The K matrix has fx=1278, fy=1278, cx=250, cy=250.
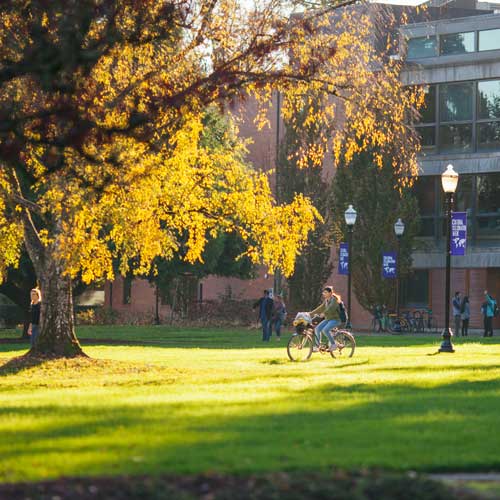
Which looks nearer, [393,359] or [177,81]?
[177,81]

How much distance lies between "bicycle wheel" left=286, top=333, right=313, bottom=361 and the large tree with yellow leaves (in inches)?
76.8

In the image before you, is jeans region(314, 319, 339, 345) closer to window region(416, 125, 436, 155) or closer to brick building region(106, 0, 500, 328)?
brick building region(106, 0, 500, 328)

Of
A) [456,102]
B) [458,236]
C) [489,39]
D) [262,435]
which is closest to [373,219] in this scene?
[456,102]

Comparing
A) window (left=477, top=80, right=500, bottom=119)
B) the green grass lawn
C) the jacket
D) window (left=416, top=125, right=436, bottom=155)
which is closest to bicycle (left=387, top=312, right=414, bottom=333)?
window (left=416, top=125, right=436, bottom=155)

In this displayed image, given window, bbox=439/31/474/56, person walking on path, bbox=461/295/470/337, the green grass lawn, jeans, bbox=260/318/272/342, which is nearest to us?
the green grass lawn

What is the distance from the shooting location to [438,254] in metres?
57.5

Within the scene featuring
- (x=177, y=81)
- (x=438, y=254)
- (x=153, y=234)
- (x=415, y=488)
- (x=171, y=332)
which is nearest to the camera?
(x=415, y=488)

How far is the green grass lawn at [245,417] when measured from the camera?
11.1 metres

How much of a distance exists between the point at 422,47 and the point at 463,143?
4.92 metres

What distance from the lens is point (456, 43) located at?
5731 cm

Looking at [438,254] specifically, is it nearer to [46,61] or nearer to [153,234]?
[153,234]

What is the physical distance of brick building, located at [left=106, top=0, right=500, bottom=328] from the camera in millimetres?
56000

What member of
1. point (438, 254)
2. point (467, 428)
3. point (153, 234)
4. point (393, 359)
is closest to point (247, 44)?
point (153, 234)

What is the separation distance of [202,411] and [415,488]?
6528 millimetres
